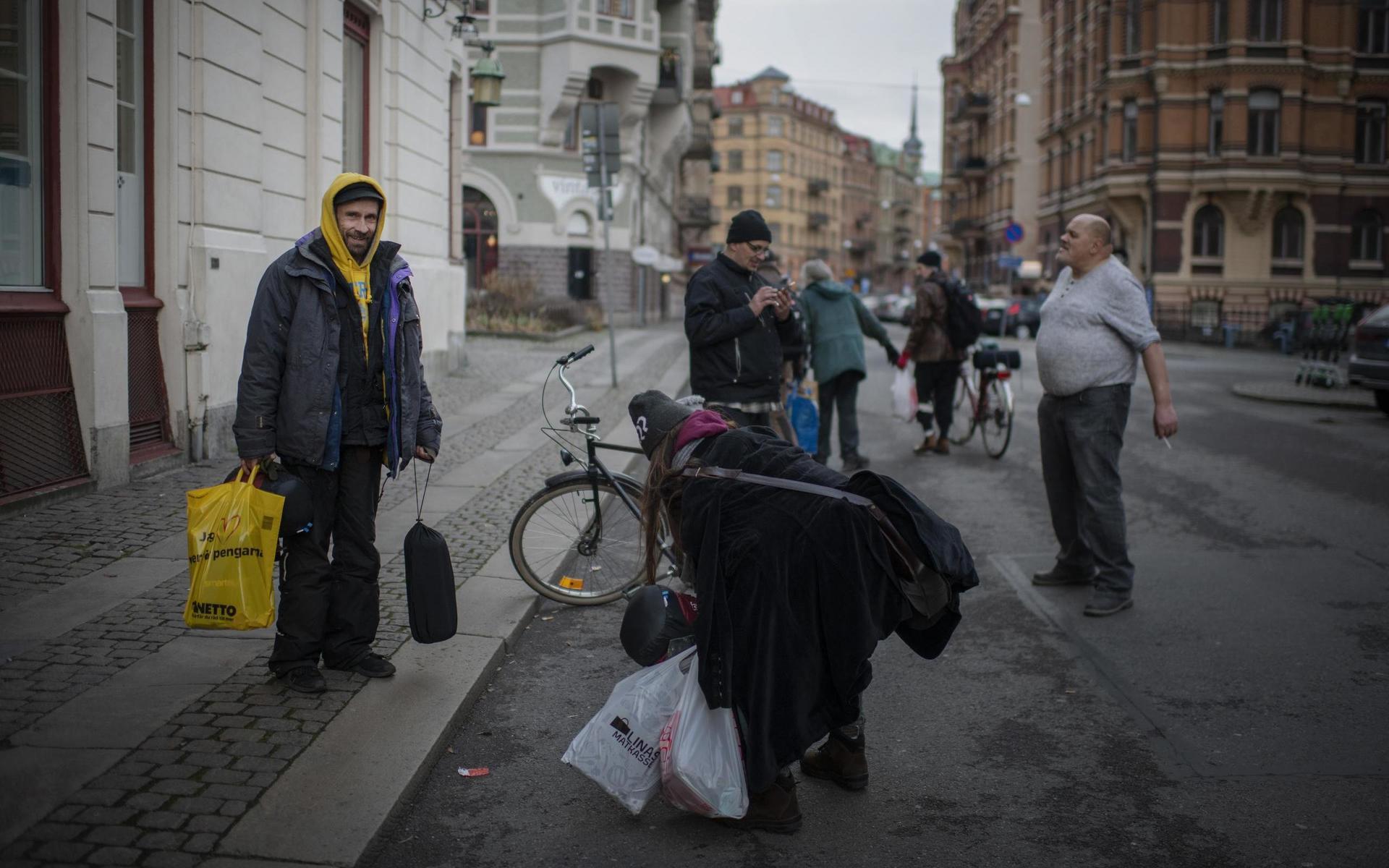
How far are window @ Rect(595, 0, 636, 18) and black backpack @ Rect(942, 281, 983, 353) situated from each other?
2891 centimetres

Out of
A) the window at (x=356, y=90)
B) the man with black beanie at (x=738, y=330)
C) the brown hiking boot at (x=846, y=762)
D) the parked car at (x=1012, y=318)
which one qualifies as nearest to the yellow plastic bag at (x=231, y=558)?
the brown hiking boot at (x=846, y=762)

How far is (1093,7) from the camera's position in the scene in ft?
159

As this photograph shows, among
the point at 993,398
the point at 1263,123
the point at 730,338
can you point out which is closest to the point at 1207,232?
the point at 1263,123

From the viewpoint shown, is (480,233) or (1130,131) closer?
(480,233)

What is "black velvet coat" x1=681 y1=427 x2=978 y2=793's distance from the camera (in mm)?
3471

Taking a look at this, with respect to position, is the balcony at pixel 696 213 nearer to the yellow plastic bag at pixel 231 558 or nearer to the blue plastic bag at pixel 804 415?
the blue plastic bag at pixel 804 415

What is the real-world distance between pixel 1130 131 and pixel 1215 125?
9.44ft

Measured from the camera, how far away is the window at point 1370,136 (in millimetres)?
44375

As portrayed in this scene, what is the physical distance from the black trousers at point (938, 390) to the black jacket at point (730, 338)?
17.7ft

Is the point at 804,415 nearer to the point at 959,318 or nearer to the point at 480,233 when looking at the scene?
the point at 959,318

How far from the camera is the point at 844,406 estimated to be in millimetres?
10594

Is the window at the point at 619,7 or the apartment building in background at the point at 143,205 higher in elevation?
the window at the point at 619,7

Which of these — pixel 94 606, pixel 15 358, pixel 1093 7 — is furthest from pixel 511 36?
pixel 94 606

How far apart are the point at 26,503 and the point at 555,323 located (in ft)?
78.7
